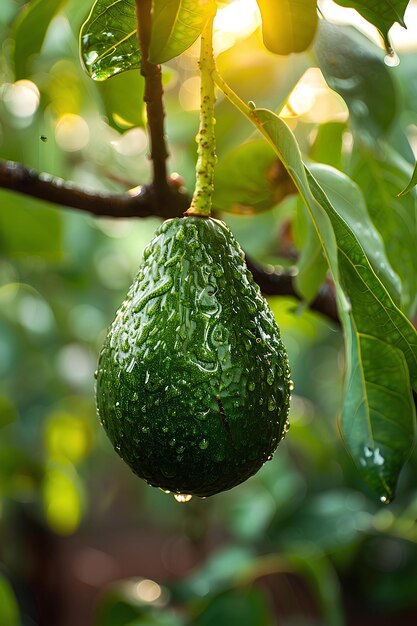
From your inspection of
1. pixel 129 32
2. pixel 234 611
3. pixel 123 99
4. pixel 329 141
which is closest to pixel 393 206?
pixel 329 141

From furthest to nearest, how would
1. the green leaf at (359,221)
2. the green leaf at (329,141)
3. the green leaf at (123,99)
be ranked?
1. the green leaf at (329,141)
2. the green leaf at (123,99)
3. the green leaf at (359,221)

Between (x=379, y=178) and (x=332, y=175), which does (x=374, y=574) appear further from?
(x=332, y=175)

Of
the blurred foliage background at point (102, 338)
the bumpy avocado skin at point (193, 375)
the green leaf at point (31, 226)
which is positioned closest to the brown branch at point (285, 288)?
the blurred foliage background at point (102, 338)

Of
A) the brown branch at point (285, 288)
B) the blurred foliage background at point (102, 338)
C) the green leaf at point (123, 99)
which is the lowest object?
the blurred foliage background at point (102, 338)

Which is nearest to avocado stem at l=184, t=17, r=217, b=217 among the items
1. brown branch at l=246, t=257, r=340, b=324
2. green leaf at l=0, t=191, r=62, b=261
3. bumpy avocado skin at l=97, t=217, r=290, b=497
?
bumpy avocado skin at l=97, t=217, r=290, b=497

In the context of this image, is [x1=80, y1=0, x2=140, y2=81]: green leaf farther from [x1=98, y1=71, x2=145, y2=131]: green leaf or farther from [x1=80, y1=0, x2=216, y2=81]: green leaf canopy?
[x1=98, y1=71, x2=145, y2=131]: green leaf

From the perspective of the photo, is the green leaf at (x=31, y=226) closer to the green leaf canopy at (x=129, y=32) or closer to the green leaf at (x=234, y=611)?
the green leaf at (x=234, y=611)
